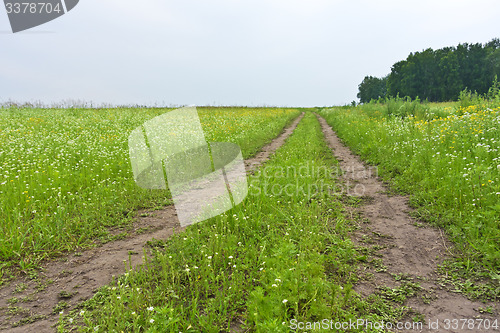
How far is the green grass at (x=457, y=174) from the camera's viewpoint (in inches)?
164

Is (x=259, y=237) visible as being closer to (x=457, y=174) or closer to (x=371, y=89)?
(x=457, y=174)

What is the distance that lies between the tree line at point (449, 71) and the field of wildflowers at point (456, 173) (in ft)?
218

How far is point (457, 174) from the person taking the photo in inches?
228

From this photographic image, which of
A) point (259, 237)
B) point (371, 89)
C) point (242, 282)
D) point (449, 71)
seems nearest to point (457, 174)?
point (259, 237)

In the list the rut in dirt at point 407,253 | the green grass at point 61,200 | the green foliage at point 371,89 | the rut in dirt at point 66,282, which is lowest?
the rut in dirt at point 407,253

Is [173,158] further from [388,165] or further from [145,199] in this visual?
[388,165]

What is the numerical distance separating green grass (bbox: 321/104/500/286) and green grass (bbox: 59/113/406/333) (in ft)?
5.71

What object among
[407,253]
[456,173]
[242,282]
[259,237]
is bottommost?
[407,253]

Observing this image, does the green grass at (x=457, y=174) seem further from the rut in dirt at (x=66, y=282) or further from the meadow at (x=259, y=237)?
the rut in dirt at (x=66, y=282)

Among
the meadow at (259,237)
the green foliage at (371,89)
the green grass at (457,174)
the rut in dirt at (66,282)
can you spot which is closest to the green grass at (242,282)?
the meadow at (259,237)

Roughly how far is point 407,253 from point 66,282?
4.70 metres

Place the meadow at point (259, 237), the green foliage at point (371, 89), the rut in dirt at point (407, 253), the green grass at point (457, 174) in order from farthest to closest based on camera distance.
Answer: the green foliage at point (371, 89)
the green grass at point (457, 174)
the rut in dirt at point (407, 253)
the meadow at point (259, 237)

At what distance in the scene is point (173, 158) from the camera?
9766 mm

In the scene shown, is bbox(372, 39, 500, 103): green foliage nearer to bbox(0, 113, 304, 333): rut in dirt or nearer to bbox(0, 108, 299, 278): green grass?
bbox(0, 108, 299, 278): green grass
